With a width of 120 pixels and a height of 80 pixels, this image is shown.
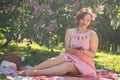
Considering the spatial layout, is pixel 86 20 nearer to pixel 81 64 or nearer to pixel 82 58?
pixel 82 58

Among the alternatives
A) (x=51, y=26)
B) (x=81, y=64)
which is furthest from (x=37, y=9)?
(x=81, y=64)

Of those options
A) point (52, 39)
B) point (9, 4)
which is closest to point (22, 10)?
point (9, 4)

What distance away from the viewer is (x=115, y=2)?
11.3 m

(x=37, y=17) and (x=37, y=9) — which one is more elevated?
(x=37, y=9)

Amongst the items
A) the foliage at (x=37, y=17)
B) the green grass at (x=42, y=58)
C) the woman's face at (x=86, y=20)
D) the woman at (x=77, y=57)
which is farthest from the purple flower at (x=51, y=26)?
the woman's face at (x=86, y=20)

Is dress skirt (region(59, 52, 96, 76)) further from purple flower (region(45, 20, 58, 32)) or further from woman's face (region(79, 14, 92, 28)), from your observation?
purple flower (region(45, 20, 58, 32))

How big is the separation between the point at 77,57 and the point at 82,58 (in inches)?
3.5

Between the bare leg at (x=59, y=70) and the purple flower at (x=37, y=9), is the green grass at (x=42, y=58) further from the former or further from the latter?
the bare leg at (x=59, y=70)

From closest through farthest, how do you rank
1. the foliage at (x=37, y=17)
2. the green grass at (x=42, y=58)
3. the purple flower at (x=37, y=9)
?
the purple flower at (x=37, y=9)
the foliage at (x=37, y=17)
the green grass at (x=42, y=58)

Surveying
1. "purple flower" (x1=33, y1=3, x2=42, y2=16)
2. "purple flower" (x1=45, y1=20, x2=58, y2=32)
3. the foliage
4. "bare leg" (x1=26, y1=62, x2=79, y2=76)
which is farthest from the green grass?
"bare leg" (x1=26, y1=62, x2=79, y2=76)

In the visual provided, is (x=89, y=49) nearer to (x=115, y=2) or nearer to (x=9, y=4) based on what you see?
(x=9, y=4)

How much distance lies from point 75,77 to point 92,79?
298 mm

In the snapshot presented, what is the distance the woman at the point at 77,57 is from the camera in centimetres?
700

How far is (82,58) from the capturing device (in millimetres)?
7129
